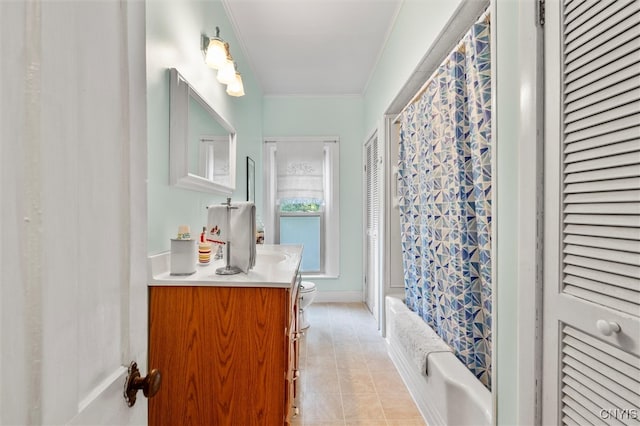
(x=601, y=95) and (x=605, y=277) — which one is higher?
(x=601, y=95)

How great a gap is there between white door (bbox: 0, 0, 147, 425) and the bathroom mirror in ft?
3.43

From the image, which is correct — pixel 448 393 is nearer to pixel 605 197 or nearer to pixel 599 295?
pixel 599 295

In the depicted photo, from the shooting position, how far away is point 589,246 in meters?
0.77

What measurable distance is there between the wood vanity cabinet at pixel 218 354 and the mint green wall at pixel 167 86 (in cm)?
34

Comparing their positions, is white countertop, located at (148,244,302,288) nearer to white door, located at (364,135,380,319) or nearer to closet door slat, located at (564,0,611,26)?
closet door slat, located at (564,0,611,26)

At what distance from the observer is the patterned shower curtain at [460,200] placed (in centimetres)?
140

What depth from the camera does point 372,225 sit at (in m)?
3.66

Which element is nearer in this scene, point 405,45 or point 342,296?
point 405,45

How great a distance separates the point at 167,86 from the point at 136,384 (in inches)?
55.9

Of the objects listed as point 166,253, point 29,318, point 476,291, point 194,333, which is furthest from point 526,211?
point 166,253

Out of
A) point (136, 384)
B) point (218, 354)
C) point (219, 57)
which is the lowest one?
point (218, 354)

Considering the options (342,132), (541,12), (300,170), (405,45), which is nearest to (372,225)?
(300,170)

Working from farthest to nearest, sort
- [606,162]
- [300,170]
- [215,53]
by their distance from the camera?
[300,170]
[215,53]
[606,162]

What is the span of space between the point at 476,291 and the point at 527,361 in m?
0.63
